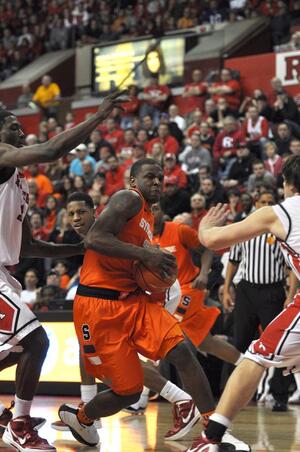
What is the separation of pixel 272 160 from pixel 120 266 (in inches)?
316

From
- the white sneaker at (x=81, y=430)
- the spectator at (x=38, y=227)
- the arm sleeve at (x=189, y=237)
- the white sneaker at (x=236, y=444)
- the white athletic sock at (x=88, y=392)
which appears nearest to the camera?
the white sneaker at (x=236, y=444)

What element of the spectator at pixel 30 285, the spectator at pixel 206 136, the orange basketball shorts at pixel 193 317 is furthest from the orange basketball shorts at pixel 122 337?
the spectator at pixel 206 136

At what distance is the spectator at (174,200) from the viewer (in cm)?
1320

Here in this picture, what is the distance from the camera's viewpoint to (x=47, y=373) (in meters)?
10.4

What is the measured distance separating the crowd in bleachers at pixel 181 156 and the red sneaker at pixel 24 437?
583cm

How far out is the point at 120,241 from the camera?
18.3 ft

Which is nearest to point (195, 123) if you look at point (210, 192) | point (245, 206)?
point (210, 192)

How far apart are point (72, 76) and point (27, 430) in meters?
19.9

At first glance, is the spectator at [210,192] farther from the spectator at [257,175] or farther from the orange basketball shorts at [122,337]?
the orange basketball shorts at [122,337]

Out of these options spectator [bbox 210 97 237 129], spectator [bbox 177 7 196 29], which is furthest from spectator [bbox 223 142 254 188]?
spectator [bbox 177 7 196 29]

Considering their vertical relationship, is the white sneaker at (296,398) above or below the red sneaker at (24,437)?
below

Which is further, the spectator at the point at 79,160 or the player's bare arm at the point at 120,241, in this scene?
the spectator at the point at 79,160

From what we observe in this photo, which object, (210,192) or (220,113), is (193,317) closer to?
(210,192)

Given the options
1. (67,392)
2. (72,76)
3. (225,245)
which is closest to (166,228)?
(67,392)
